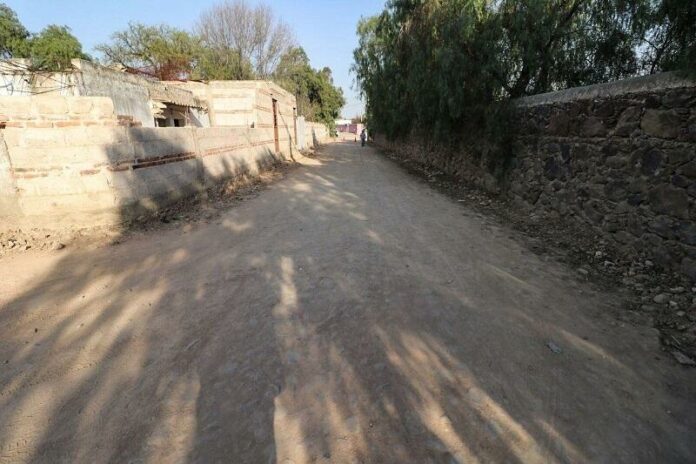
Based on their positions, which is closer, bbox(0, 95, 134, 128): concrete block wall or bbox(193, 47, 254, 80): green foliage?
bbox(0, 95, 134, 128): concrete block wall

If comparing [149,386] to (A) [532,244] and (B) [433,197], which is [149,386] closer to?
(A) [532,244]

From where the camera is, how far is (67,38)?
25.1m

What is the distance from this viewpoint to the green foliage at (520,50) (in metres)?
5.75

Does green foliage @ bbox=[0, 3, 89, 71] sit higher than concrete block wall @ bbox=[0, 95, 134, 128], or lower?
higher

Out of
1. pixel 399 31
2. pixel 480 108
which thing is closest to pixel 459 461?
pixel 480 108

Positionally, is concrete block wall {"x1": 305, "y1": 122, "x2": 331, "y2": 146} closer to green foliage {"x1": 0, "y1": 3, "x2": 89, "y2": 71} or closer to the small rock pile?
green foliage {"x1": 0, "y1": 3, "x2": 89, "y2": 71}

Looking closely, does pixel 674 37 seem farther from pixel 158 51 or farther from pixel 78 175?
pixel 158 51

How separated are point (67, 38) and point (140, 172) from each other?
28874mm

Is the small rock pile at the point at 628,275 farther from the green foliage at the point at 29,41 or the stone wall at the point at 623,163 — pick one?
the green foliage at the point at 29,41

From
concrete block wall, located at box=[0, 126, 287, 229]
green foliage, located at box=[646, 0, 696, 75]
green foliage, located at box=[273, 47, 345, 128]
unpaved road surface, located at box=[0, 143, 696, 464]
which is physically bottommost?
unpaved road surface, located at box=[0, 143, 696, 464]

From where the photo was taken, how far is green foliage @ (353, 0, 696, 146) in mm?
5746

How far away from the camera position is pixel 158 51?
3094 cm

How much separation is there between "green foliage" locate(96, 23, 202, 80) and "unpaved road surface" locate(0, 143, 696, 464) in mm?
31917

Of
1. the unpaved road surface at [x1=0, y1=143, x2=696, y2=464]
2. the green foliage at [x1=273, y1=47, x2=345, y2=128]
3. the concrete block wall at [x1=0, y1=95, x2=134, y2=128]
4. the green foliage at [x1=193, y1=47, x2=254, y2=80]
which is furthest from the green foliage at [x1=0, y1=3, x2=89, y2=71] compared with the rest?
the unpaved road surface at [x1=0, y1=143, x2=696, y2=464]
